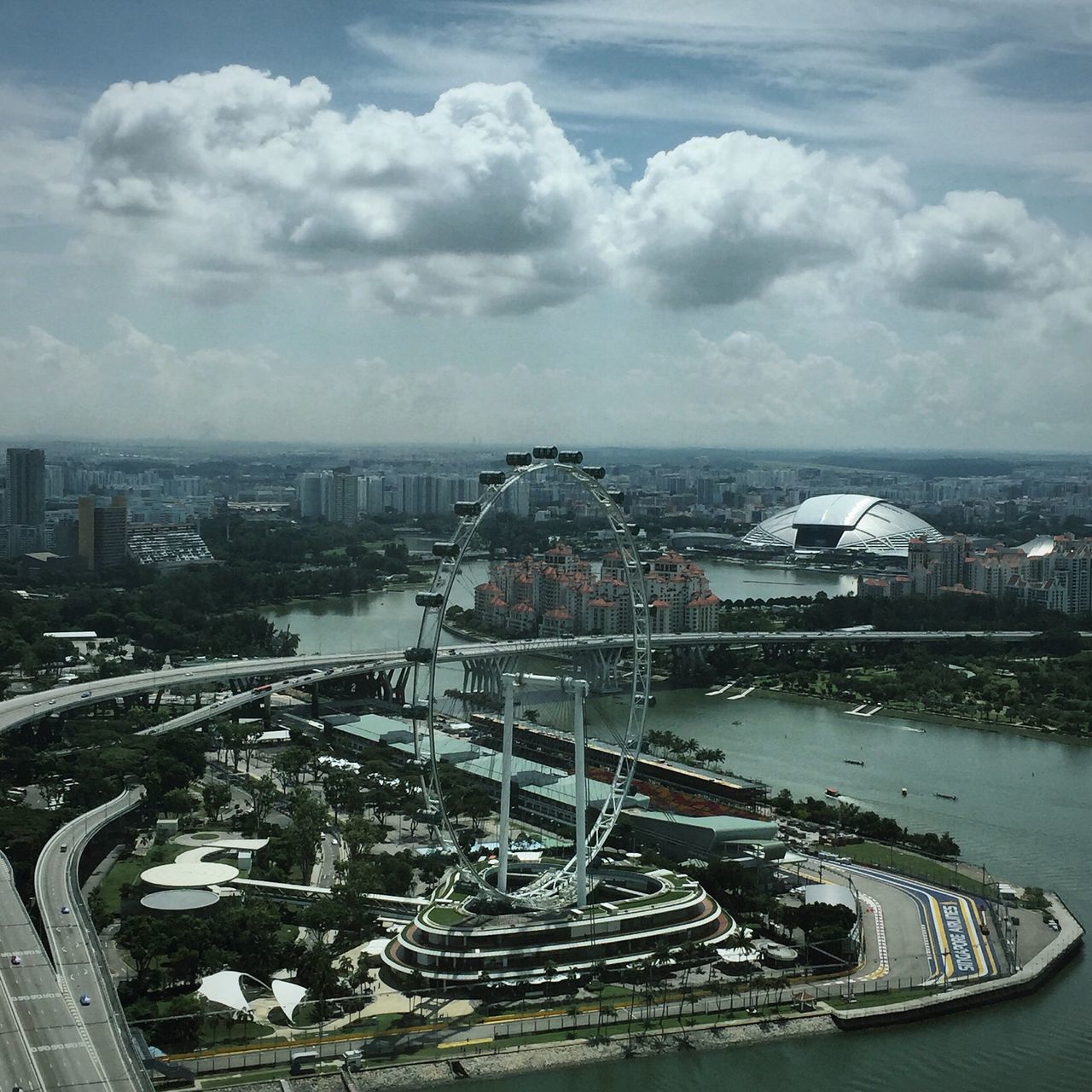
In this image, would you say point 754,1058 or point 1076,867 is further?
point 1076,867

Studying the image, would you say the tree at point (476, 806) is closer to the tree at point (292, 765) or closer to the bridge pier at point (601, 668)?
the bridge pier at point (601, 668)

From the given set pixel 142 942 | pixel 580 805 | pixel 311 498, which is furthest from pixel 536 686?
pixel 311 498

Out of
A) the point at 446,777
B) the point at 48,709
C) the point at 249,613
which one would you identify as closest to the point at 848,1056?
the point at 446,777

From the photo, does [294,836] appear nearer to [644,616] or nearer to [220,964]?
[220,964]

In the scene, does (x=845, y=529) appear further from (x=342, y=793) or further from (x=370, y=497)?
(x=342, y=793)

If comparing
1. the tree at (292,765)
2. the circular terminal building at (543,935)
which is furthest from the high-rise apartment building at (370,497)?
the circular terminal building at (543,935)

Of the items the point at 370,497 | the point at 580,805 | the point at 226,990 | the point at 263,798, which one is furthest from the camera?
the point at 370,497
